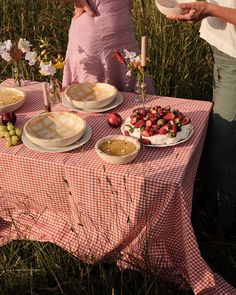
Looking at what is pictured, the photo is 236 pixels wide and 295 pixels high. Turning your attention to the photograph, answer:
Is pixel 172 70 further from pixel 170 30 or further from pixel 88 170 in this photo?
pixel 88 170

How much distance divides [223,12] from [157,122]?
2.31 ft

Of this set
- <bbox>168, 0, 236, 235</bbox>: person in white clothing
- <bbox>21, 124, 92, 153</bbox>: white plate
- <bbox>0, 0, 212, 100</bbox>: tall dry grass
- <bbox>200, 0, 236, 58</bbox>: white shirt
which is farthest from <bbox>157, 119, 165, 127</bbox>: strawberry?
<bbox>0, 0, 212, 100</bbox>: tall dry grass

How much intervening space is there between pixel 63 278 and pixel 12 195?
54cm

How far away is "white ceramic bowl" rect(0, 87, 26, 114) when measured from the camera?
8.17 feet

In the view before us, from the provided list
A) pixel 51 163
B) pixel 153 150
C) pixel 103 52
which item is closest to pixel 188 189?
pixel 153 150

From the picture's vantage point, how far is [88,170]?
2020 mm

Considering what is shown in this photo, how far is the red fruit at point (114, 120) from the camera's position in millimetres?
2324

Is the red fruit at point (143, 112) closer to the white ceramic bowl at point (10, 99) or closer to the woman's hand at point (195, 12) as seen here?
the woman's hand at point (195, 12)

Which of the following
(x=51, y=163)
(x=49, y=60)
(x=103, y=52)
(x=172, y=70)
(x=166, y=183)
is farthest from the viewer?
(x=172, y=70)

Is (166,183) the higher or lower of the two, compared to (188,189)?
higher

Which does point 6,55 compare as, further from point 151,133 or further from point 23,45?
point 151,133

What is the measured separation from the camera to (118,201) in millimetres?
2057

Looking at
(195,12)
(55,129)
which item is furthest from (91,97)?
(195,12)

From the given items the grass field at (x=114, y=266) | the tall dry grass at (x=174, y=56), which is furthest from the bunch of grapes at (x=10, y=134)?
the tall dry grass at (x=174, y=56)
